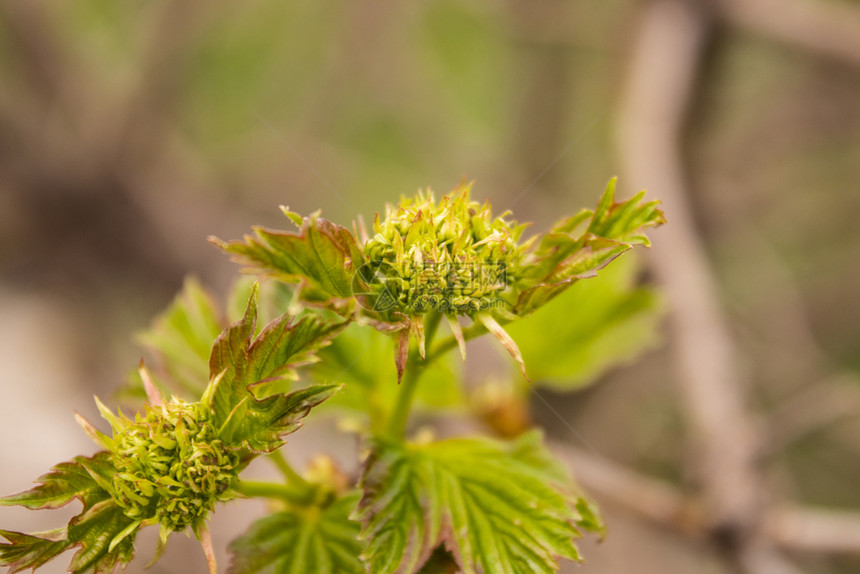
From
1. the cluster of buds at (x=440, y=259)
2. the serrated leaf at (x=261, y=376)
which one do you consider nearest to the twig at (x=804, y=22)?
the cluster of buds at (x=440, y=259)

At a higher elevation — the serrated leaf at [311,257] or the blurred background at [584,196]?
the blurred background at [584,196]

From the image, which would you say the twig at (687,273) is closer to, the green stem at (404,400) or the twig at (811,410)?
the twig at (811,410)

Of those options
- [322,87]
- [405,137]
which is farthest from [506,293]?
[322,87]

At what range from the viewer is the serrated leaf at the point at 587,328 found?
5.37 ft

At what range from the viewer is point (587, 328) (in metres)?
1.67

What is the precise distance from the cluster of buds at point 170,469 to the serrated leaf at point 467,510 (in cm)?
21

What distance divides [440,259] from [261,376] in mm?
301

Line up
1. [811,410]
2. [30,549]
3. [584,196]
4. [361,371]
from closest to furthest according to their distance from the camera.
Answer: [30,549], [361,371], [811,410], [584,196]

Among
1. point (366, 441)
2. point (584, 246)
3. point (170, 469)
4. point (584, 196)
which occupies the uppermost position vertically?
point (584, 196)

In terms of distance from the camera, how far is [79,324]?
335 centimetres

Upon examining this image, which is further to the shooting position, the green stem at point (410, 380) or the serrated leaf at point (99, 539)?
the green stem at point (410, 380)

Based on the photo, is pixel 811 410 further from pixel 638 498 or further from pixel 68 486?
pixel 68 486

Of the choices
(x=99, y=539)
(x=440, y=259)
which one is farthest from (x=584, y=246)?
(x=99, y=539)

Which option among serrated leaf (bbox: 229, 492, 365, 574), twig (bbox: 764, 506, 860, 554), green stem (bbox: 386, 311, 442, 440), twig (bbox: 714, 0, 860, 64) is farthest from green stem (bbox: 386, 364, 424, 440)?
twig (bbox: 714, 0, 860, 64)
